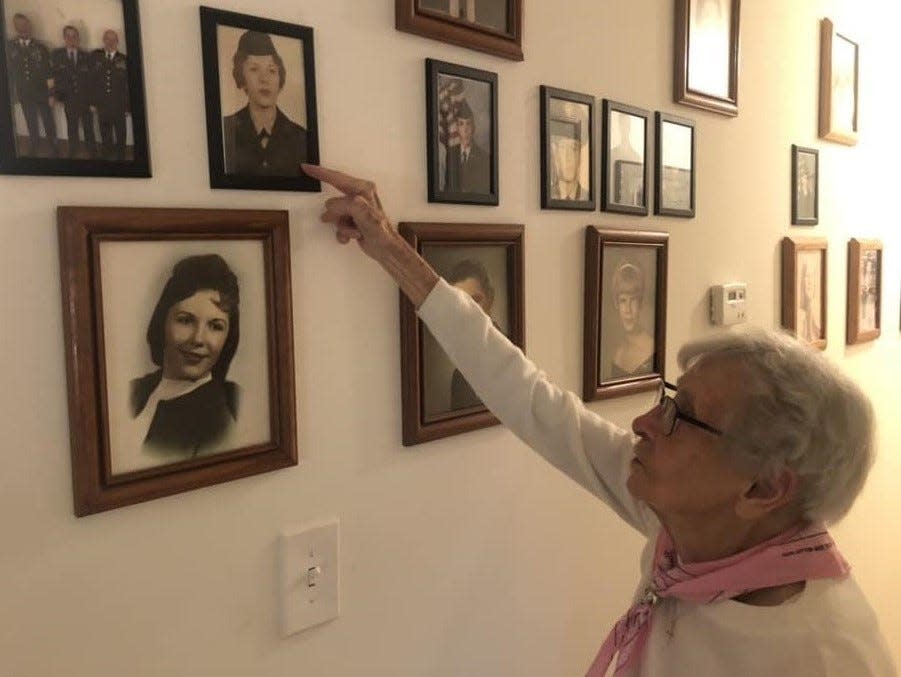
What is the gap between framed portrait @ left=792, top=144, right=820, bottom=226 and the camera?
191 cm

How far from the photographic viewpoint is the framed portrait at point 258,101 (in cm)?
89

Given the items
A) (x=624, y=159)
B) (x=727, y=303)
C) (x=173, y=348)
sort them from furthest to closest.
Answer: (x=727, y=303) < (x=624, y=159) < (x=173, y=348)

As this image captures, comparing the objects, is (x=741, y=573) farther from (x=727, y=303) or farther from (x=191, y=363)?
(x=727, y=303)

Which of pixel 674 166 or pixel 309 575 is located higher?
pixel 674 166

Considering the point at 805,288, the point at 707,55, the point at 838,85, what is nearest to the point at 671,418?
the point at 707,55

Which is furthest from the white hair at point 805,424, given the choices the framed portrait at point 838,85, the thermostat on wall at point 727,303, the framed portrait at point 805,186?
the framed portrait at point 838,85

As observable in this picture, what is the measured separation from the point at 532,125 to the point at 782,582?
2.51ft

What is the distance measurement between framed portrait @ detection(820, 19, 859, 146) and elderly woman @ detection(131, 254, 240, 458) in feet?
5.61

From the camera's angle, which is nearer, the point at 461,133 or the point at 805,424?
the point at 805,424

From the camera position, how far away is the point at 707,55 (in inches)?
62.7

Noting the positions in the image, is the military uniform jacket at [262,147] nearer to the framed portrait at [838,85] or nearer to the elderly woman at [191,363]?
the elderly woman at [191,363]

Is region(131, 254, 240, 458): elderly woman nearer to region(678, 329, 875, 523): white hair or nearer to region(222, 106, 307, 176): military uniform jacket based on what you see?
region(222, 106, 307, 176): military uniform jacket

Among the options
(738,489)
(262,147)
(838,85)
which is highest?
(838,85)

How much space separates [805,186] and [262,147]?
1.52 metres
